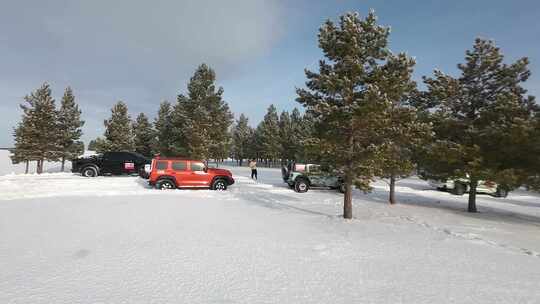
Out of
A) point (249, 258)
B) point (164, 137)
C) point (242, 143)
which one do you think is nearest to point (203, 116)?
point (164, 137)

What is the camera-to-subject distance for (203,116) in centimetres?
2992

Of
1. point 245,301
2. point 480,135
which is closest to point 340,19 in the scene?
point 480,135

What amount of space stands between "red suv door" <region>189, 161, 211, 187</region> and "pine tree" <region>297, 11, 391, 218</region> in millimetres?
8296

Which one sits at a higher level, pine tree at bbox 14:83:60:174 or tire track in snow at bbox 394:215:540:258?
pine tree at bbox 14:83:60:174

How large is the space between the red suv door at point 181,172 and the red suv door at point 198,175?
0.22 metres

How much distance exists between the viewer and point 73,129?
A: 34.3m

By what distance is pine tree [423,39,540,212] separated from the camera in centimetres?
1169

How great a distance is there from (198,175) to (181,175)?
3.03 feet

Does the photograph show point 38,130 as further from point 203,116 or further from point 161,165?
point 161,165

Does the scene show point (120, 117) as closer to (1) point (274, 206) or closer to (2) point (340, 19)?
(1) point (274, 206)

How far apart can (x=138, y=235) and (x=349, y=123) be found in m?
6.97

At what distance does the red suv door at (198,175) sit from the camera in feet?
52.1

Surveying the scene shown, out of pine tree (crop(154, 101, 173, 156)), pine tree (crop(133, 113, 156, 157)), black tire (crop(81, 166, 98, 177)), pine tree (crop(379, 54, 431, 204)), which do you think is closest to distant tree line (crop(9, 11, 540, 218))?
pine tree (crop(379, 54, 431, 204))

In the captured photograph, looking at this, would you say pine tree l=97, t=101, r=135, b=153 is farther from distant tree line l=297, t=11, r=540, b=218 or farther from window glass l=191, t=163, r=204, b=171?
distant tree line l=297, t=11, r=540, b=218
